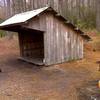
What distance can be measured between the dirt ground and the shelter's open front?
0.83 metres

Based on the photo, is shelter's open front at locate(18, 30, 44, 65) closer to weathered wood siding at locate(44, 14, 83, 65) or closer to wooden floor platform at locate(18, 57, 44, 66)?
wooden floor platform at locate(18, 57, 44, 66)

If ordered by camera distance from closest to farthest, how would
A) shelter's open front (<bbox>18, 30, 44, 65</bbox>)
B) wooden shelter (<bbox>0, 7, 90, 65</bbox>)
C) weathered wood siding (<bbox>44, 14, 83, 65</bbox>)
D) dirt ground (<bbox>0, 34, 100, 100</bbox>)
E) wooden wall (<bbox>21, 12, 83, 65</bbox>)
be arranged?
dirt ground (<bbox>0, 34, 100, 100</bbox>) → wooden shelter (<bbox>0, 7, 90, 65</bbox>) → wooden wall (<bbox>21, 12, 83, 65</bbox>) → weathered wood siding (<bbox>44, 14, 83, 65</bbox>) → shelter's open front (<bbox>18, 30, 44, 65</bbox>)

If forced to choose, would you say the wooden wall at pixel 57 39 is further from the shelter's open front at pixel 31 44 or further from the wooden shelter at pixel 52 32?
the shelter's open front at pixel 31 44

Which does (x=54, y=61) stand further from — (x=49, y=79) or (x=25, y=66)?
(x=49, y=79)

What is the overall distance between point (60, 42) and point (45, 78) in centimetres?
340

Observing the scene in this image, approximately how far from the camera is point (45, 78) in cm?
1106

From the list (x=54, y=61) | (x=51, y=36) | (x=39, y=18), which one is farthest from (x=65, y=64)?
(x=39, y=18)

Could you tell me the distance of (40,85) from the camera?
10.0 metres

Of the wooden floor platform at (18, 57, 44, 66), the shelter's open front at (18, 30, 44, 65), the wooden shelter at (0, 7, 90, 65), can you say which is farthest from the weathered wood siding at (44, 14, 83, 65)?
the shelter's open front at (18, 30, 44, 65)

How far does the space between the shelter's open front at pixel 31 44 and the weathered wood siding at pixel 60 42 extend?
2.32 meters

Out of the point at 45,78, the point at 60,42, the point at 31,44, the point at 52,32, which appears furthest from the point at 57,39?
the point at 45,78

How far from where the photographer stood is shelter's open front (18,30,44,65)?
16156 mm

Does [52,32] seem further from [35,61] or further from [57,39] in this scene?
[35,61]

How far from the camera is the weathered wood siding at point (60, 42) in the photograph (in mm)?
13414
